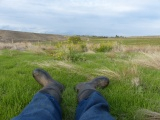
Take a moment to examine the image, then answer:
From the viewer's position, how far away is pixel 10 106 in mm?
3076

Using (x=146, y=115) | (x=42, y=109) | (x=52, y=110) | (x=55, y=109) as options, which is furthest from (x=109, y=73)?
(x=42, y=109)

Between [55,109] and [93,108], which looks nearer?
[93,108]

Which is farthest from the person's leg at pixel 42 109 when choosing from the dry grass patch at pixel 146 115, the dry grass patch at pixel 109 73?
the dry grass patch at pixel 109 73

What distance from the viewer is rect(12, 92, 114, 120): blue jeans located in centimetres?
220

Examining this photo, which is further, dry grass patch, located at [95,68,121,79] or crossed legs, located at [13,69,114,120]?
dry grass patch, located at [95,68,121,79]

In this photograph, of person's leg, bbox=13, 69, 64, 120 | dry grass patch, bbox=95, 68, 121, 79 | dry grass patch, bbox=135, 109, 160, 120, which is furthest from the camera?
dry grass patch, bbox=95, 68, 121, 79

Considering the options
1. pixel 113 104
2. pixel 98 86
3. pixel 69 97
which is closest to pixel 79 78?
pixel 98 86

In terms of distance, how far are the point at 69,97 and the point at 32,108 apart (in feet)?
3.72

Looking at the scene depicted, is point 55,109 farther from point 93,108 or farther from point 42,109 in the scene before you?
point 93,108

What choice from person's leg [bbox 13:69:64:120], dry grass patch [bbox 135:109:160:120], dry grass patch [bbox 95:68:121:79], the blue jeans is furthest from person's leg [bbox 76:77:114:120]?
dry grass patch [bbox 95:68:121:79]

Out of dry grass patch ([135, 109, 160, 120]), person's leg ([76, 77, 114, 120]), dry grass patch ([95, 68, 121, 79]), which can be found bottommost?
dry grass patch ([135, 109, 160, 120])

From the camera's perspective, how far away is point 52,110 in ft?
7.99

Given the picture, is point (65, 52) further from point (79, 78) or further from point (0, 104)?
point (0, 104)

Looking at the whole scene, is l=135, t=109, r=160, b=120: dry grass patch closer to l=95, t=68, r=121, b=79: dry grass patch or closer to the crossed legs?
the crossed legs
